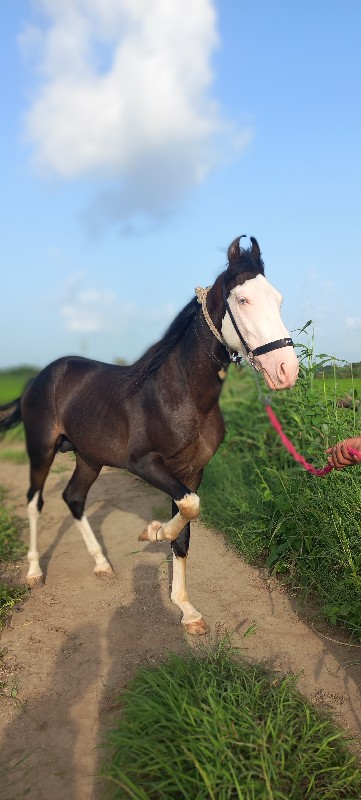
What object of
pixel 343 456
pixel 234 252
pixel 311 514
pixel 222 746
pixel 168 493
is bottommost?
pixel 222 746

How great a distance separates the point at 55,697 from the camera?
302 centimetres

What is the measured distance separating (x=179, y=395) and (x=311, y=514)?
141 centimetres

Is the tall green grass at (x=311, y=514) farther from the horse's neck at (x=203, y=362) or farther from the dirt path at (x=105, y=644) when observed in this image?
the horse's neck at (x=203, y=362)

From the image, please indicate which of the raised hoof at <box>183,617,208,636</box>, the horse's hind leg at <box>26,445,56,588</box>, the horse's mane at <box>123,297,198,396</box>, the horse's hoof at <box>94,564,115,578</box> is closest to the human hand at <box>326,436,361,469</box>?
the horse's mane at <box>123,297,198,396</box>

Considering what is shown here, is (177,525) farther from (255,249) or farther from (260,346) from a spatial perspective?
(255,249)

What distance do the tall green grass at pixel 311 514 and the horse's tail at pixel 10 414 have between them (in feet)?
6.55

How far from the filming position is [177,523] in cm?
329

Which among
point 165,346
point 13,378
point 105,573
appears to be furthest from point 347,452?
point 13,378

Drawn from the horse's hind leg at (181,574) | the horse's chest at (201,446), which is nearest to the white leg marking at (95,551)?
the horse's hind leg at (181,574)

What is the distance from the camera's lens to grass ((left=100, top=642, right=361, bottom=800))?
2.11 m

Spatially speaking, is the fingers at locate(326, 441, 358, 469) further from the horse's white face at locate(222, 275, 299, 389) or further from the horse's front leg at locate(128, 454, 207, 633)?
the horse's front leg at locate(128, 454, 207, 633)

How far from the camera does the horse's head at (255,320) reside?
279cm

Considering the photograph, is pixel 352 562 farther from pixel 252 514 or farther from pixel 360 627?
pixel 252 514

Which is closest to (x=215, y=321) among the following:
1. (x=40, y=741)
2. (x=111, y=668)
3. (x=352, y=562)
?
(x=352, y=562)
